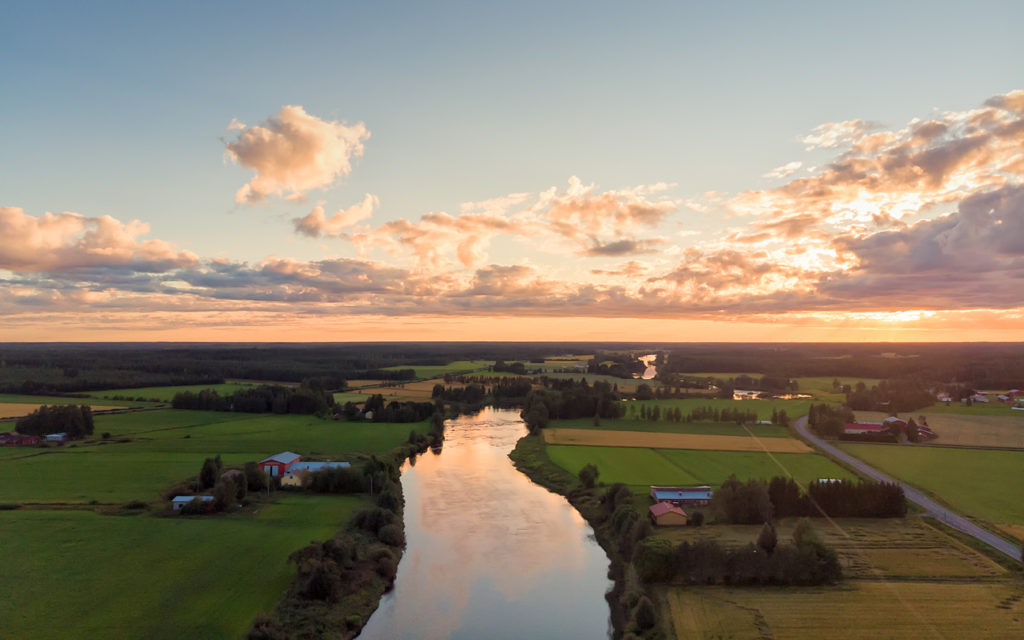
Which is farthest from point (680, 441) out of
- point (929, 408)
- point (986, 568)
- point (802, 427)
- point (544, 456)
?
point (929, 408)

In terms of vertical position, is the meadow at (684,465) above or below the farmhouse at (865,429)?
below

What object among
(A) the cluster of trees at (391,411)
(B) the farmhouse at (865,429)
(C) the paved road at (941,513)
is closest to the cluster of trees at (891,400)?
(B) the farmhouse at (865,429)

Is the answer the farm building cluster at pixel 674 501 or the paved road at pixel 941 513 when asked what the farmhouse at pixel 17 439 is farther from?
the paved road at pixel 941 513

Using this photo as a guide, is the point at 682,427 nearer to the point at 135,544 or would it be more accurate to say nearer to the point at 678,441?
the point at 678,441

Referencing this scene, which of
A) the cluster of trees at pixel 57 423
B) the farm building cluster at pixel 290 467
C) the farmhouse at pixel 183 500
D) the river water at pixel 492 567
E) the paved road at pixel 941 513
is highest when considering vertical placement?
the cluster of trees at pixel 57 423

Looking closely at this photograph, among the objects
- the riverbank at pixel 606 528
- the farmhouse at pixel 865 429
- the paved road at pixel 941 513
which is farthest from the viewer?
the farmhouse at pixel 865 429

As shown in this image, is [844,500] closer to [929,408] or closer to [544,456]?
[544,456]

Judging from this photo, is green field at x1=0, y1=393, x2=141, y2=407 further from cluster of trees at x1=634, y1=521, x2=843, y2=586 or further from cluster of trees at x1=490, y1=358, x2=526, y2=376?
cluster of trees at x1=634, y1=521, x2=843, y2=586
